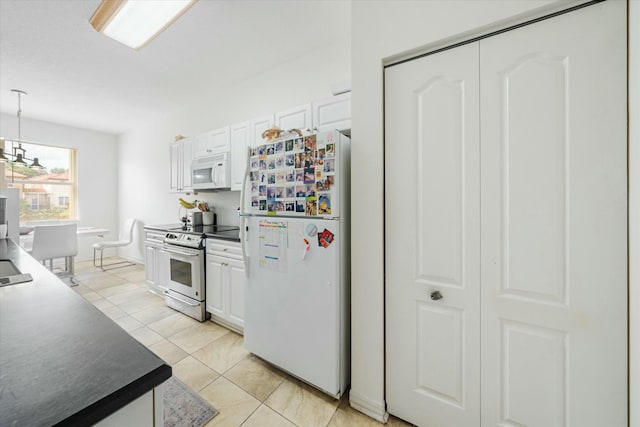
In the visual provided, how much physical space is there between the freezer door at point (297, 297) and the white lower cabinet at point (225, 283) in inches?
16.2

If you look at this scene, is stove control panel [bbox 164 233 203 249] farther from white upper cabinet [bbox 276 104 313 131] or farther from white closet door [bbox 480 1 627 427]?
white closet door [bbox 480 1 627 427]

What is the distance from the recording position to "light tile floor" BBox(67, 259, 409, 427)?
150 cm

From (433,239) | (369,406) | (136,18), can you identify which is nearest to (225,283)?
(369,406)

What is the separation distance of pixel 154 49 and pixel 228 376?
10.3 feet

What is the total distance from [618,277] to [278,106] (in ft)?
9.85

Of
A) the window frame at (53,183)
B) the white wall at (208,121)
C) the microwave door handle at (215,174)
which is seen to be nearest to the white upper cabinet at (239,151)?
the microwave door handle at (215,174)

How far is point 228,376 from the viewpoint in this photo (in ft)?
6.07

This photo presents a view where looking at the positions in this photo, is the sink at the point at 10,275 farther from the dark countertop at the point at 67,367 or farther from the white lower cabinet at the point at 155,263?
the white lower cabinet at the point at 155,263

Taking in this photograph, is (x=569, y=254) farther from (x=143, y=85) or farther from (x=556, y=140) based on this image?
(x=143, y=85)

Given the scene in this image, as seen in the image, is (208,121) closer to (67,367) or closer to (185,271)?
(185,271)

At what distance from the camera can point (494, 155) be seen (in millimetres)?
1196

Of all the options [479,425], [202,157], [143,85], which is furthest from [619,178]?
[143,85]

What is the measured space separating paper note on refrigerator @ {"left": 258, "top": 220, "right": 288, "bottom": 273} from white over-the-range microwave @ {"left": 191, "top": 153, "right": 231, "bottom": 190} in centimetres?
139

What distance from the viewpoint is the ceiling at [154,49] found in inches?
81.7
